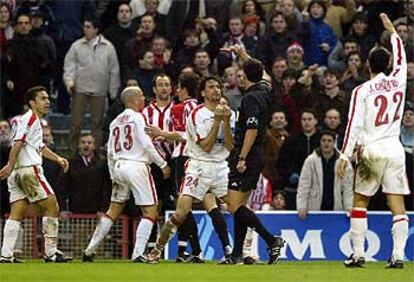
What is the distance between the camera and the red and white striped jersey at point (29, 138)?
18.9 metres

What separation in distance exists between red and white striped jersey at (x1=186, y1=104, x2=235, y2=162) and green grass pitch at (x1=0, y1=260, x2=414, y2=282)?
1.51m

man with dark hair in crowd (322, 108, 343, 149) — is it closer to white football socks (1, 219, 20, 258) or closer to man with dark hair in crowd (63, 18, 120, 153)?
man with dark hair in crowd (63, 18, 120, 153)

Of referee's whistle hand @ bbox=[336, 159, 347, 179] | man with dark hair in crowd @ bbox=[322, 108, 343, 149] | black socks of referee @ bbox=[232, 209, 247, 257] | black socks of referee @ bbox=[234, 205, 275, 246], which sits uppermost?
man with dark hair in crowd @ bbox=[322, 108, 343, 149]

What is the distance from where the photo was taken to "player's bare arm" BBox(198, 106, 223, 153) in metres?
18.1

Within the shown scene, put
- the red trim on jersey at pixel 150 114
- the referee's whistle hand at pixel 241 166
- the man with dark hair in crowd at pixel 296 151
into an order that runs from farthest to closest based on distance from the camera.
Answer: the man with dark hair in crowd at pixel 296 151, the red trim on jersey at pixel 150 114, the referee's whistle hand at pixel 241 166

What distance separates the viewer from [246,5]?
26641 millimetres

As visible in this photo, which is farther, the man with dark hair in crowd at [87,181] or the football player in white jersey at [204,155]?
the man with dark hair in crowd at [87,181]

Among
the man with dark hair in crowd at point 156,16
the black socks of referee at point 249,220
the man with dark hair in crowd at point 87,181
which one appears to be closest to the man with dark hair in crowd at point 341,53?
the man with dark hair in crowd at point 156,16

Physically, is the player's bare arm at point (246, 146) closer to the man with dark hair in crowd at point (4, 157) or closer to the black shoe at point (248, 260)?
the black shoe at point (248, 260)

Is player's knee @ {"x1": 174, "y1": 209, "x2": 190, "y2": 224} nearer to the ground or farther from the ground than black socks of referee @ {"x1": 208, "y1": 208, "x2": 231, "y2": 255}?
farther from the ground

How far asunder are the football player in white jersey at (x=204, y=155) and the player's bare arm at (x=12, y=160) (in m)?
2.19

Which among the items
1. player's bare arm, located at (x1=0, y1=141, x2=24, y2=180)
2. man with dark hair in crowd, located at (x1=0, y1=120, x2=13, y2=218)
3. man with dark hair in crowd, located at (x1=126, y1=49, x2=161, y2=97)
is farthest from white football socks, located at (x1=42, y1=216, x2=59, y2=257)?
man with dark hair in crowd, located at (x1=126, y1=49, x2=161, y2=97)

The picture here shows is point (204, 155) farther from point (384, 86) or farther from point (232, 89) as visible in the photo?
point (232, 89)

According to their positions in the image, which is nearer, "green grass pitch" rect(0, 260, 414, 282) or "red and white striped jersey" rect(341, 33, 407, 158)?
"green grass pitch" rect(0, 260, 414, 282)
